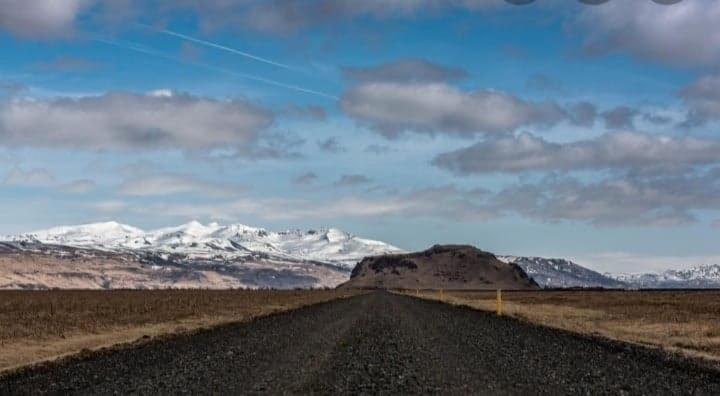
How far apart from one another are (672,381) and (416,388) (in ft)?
19.6

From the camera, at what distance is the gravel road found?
54.3 ft

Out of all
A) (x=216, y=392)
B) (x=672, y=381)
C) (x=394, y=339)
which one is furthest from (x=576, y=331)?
(x=216, y=392)

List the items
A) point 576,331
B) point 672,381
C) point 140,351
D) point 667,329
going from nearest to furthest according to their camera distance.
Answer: point 672,381 < point 140,351 < point 576,331 < point 667,329

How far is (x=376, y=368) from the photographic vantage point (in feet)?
63.7

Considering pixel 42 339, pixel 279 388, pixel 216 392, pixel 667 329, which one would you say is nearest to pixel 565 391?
pixel 279 388

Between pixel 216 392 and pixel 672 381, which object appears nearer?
pixel 216 392

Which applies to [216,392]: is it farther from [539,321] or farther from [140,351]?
[539,321]

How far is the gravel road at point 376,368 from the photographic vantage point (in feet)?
54.3

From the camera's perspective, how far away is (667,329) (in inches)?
1491

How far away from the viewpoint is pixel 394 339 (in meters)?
28.9

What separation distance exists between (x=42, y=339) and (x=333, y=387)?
23854 millimetres

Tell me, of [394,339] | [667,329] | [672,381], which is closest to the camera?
[672,381]

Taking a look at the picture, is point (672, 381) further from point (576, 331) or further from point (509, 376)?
point (576, 331)

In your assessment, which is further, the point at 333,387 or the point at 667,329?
the point at 667,329
